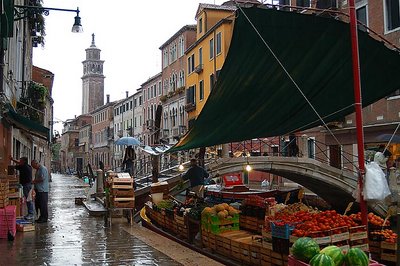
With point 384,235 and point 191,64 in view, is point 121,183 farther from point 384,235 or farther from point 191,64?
point 191,64

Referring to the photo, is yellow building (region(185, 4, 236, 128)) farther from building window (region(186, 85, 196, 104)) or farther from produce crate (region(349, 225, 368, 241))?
produce crate (region(349, 225, 368, 241))

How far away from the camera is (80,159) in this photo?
346 feet

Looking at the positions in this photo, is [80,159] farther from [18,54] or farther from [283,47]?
[283,47]

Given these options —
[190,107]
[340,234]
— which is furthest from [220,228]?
[190,107]

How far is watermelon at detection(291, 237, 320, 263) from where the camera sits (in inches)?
211

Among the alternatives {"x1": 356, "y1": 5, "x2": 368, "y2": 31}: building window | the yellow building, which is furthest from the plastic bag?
the yellow building

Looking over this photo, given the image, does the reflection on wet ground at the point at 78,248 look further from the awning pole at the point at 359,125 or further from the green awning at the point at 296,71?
the awning pole at the point at 359,125

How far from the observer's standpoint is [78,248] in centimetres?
943

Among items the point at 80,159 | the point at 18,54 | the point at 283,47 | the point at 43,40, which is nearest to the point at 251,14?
the point at 283,47

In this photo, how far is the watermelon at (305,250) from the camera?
5363mm

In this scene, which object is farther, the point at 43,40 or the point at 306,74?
the point at 43,40

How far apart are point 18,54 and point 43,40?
554cm

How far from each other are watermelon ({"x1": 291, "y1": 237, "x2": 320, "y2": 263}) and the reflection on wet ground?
121 inches

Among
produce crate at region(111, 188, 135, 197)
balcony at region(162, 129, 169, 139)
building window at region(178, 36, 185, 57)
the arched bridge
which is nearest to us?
produce crate at region(111, 188, 135, 197)
